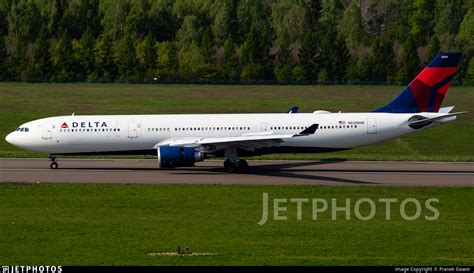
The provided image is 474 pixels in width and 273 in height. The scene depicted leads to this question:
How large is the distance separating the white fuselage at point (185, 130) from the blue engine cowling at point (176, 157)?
2.66 metres

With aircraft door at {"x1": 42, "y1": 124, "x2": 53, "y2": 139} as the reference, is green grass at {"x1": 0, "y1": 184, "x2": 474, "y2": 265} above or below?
below

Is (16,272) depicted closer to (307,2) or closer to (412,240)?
(412,240)

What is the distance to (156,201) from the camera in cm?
3697

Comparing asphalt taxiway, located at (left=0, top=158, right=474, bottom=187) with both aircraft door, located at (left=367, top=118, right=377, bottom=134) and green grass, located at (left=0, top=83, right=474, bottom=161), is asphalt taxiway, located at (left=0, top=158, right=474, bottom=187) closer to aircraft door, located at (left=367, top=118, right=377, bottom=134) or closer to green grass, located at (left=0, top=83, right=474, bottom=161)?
aircraft door, located at (left=367, top=118, right=377, bottom=134)

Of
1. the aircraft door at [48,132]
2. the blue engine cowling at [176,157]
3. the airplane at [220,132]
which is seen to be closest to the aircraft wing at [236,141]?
the airplane at [220,132]

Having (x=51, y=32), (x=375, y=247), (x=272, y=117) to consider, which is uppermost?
(x=51, y=32)

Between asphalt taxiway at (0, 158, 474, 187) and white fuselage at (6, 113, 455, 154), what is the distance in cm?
130

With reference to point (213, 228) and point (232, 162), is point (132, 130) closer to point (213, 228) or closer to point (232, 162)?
point (232, 162)

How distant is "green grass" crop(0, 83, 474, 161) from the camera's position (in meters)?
63.8

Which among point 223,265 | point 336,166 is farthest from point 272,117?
point 223,265

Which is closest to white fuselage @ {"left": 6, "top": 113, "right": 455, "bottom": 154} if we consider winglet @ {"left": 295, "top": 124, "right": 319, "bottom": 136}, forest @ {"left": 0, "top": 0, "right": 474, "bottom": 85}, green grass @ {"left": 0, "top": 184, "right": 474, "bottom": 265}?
winglet @ {"left": 295, "top": 124, "right": 319, "bottom": 136}

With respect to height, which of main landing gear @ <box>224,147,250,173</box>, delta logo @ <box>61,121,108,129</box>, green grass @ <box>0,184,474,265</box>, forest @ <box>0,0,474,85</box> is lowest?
green grass @ <box>0,184,474,265</box>

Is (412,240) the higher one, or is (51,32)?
(51,32)

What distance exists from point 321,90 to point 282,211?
81007mm
